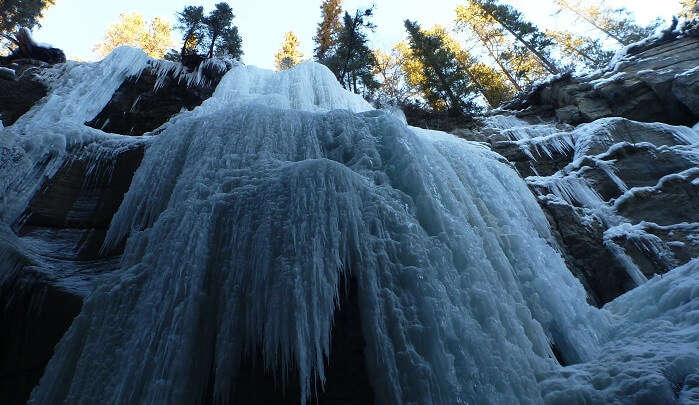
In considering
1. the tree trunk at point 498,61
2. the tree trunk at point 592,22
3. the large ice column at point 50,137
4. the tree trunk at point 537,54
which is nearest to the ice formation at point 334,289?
the large ice column at point 50,137

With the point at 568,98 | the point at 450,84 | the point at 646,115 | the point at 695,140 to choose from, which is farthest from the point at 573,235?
the point at 450,84

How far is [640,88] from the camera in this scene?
11586mm

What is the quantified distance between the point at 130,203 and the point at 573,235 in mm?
7872

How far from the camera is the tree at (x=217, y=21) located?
17484 mm

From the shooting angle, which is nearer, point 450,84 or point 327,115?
point 327,115

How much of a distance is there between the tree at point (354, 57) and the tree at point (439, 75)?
229 cm

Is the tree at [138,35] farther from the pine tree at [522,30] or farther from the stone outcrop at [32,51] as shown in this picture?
the pine tree at [522,30]

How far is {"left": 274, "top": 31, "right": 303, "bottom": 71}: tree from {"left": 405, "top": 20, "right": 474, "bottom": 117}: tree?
8.66 m

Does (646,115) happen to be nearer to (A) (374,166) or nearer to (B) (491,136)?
(B) (491,136)

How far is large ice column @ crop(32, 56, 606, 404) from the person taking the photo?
114 inches

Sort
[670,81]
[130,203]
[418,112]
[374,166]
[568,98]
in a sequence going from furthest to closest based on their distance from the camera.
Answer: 1. [418,112]
2. [568,98]
3. [670,81]
4. [130,203]
5. [374,166]

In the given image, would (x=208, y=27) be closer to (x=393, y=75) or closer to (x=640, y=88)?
(x=393, y=75)

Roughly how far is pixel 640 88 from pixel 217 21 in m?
17.4

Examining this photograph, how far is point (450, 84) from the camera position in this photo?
16703mm
